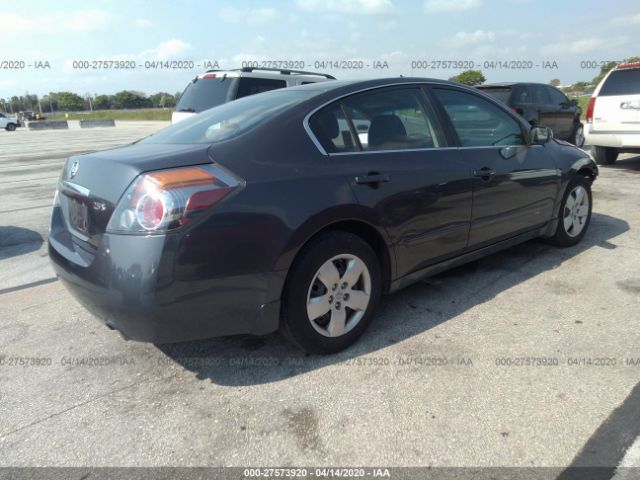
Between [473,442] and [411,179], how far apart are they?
1561 mm

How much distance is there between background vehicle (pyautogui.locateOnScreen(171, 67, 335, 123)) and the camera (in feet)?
25.2

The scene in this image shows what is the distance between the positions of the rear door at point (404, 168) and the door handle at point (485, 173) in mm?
87

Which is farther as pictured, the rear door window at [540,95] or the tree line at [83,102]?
the tree line at [83,102]

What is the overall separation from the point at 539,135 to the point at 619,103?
17.8ft

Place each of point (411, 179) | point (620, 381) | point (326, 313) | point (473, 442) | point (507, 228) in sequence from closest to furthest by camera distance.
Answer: point (473, 442), point (620, 381), point (326, 313), point (411, 179), point (507, 228)

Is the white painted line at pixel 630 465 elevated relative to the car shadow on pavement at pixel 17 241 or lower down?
lower down

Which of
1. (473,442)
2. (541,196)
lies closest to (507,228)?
(541,196)

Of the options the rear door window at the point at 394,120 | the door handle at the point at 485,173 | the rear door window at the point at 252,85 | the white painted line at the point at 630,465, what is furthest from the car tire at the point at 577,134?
the white painted line at the point at 630,465

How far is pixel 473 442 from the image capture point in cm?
220

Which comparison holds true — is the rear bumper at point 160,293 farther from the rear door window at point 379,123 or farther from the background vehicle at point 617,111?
the background vehicle at point 617,111

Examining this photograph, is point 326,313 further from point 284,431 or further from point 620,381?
point 620,381

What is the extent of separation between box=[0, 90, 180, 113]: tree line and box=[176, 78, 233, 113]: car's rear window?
288 feet

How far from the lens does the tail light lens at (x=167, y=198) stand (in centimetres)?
225

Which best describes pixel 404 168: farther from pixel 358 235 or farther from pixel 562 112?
pixel 562 112
